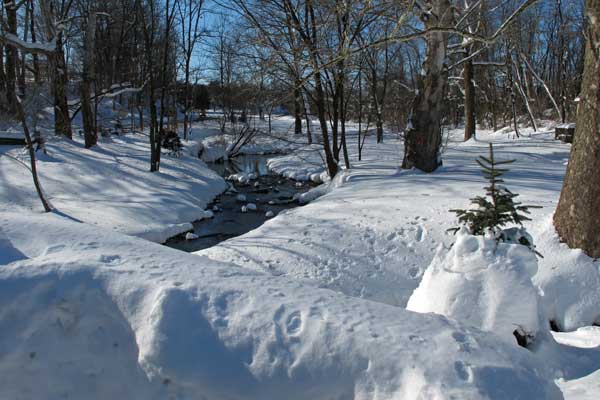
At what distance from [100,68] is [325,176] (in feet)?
53.4

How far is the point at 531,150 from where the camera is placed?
1369 cm

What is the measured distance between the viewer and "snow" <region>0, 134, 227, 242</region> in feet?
26.0

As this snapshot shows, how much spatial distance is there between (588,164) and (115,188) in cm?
927

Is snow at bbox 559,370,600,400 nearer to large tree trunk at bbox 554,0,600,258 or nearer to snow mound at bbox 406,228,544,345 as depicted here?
snow mound at bbox 406,228,544,345

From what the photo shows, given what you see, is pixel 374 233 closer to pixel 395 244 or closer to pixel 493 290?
pixel 395 244

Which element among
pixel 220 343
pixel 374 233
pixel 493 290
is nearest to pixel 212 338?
pixel 220 343

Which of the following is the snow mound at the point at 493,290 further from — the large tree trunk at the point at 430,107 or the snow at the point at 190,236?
the large tree trunk at the point at 430,107

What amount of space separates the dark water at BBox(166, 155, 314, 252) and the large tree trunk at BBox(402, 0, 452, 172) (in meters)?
3.03

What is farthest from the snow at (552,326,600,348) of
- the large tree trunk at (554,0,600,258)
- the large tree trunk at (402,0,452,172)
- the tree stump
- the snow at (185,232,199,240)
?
the tree stump

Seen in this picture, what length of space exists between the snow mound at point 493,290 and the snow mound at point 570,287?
1.18 meters

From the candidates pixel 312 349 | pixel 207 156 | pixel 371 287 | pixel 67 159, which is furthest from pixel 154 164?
pixel 312 349

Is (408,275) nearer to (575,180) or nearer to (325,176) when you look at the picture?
(575,180)

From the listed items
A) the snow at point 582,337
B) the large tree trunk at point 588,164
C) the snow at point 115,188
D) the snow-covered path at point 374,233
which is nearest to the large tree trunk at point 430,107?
the snow-covered path at point 374,233

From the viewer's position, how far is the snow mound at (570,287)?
13.1 feet
